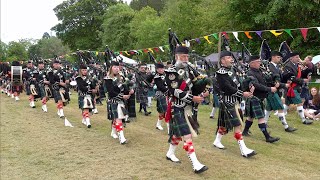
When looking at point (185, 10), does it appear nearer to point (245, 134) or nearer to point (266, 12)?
point (266, 12)

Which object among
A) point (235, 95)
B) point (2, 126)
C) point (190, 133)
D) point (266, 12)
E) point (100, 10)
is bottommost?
point (2, 126)

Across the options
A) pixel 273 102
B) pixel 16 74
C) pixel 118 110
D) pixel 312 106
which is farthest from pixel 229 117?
pixel 16 74

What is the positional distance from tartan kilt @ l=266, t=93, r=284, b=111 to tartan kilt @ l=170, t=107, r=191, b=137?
3.01 m

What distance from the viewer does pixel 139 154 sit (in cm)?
625

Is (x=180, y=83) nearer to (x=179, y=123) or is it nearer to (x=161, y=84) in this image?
(x=179, y=123)

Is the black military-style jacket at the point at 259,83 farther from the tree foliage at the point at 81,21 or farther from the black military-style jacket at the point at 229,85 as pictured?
the tree foliage at the point at 81,21

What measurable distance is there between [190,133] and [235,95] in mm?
1131

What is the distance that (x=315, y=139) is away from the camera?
7145 millimetres

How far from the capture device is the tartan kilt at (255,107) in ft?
21.6

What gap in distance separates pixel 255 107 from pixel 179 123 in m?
2.10

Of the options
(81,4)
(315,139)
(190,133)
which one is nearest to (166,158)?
(190,133)

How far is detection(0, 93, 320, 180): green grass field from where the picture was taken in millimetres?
5137

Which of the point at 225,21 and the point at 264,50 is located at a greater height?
the point at 225,21

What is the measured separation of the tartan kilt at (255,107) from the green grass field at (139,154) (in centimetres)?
55
